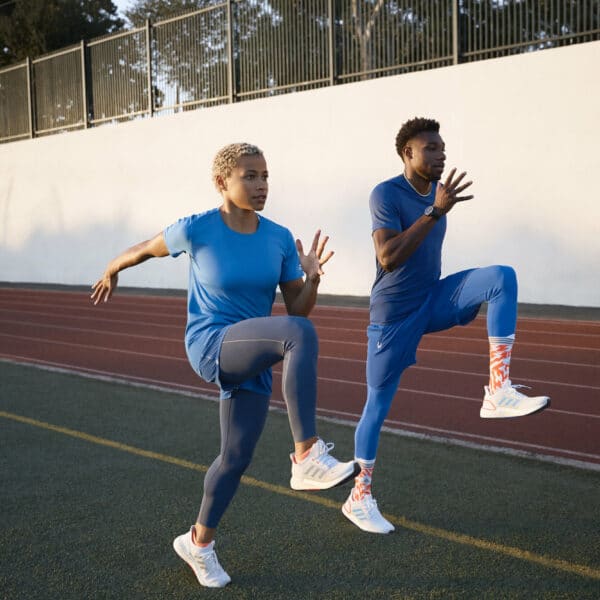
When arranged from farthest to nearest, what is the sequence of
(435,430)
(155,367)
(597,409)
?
(155,367) → (597,409) → (435,430)

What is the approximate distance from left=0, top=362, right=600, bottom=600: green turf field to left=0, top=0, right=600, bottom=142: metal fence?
9.38 metres

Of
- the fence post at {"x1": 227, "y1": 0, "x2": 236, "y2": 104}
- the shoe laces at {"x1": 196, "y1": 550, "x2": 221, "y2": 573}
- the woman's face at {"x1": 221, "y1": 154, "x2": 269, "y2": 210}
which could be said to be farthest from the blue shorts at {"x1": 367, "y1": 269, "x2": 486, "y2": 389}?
the fence post at {"x1": 227, "y1": 0, "x2": 236, "y2": 104}

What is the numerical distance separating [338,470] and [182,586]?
0.86 meters

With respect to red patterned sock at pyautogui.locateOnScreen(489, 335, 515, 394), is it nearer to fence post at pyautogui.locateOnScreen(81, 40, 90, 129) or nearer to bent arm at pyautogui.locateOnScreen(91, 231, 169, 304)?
bent arm at pyautogui.locateOnScreen(91, 231, 169, 304)

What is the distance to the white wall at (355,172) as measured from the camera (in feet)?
41.8

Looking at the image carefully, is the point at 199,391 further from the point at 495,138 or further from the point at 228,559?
the point at 495,138

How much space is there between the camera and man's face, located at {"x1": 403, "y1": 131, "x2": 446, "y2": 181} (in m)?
3.84

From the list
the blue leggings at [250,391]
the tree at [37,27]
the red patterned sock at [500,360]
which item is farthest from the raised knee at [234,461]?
the tree at [37,27]

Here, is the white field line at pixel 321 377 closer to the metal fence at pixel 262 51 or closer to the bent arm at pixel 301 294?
the bent arm at pixel 301 294

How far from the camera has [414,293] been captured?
3.94 metres

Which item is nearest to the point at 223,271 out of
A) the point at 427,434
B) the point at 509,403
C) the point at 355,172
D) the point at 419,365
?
the point at 509,403

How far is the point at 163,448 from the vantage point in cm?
558

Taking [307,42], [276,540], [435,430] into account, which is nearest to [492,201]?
[307,42]

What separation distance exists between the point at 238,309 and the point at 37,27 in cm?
3248
